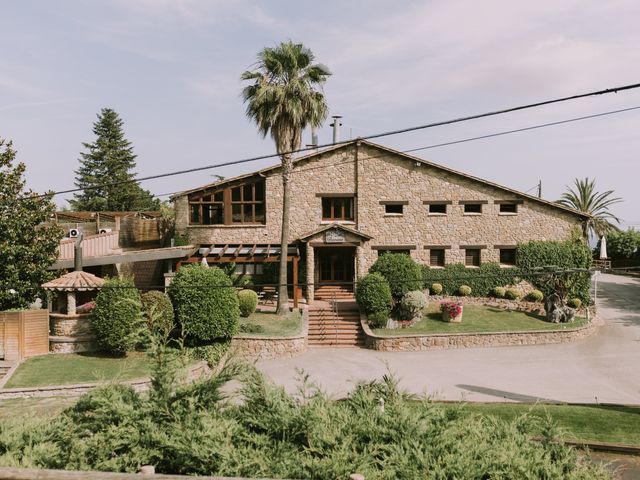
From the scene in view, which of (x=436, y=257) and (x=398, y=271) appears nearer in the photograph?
(x=398, y=271)

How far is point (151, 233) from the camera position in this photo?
3497 cm

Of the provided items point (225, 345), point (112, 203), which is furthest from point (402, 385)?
point (112, 203)

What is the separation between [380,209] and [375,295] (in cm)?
824

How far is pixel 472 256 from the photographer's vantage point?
32969mm

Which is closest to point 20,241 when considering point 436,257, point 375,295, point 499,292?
point 375,295

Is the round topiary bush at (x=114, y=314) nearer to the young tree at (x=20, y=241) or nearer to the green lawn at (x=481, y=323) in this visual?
the young tree at (x=20, y=241)

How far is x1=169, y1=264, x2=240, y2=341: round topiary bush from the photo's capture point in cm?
2116

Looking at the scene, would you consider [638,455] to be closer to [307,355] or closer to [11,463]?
[11,463]

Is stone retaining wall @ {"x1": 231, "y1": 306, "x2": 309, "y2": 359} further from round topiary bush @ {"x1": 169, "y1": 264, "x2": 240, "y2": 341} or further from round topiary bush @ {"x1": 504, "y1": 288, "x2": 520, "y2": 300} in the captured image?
round topiary bush @ {"x1": 504, "y1": 288, "x2": 520, "y2": 300}

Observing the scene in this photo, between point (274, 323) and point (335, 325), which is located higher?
point (274, 323)

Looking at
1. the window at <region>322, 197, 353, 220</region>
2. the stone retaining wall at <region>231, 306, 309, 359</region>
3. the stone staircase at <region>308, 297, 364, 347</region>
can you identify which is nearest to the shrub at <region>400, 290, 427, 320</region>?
the stone staircase at <region>308, 297, 364, 347</region>

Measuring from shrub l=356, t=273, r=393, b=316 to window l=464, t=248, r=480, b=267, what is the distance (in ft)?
29.5

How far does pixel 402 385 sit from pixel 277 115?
15.3 meters

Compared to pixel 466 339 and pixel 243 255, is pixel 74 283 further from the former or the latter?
pixel 466 339
